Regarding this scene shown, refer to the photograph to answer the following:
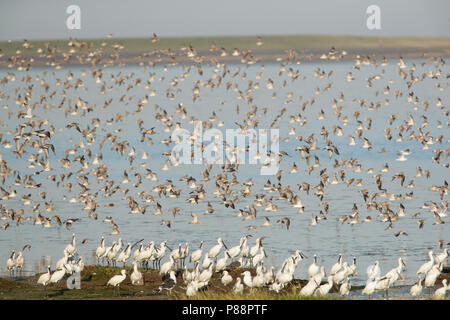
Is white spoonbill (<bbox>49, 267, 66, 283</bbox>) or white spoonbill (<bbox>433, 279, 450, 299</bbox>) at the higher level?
white spoonbill (<bbox>49, 267, 66, 283</bbox>)

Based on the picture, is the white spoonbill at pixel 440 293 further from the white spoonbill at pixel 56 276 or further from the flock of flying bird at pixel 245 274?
the white spoonbill at pixel 56 276

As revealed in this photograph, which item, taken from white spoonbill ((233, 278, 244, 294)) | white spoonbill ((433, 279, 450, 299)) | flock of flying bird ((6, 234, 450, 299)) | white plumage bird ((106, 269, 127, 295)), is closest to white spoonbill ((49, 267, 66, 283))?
flock of flying bird ((6, 234, 450, 299))

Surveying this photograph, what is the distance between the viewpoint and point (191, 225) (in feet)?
101

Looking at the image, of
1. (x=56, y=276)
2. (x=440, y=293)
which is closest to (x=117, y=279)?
(x=56, y=276)

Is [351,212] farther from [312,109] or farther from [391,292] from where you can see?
[312,109]

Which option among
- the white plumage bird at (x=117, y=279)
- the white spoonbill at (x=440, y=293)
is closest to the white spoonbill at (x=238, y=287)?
the white plumage bird at (x=117, y=279)

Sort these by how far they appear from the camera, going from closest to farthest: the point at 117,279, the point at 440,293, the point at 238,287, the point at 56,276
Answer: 1. the point at 440,293
2. the point at 238,287
3. the point at 117,279
4. the point at 56,276

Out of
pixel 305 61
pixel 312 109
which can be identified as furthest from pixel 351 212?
pixel 305 61

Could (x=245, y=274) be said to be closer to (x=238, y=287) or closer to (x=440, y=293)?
(x=238, y=287)

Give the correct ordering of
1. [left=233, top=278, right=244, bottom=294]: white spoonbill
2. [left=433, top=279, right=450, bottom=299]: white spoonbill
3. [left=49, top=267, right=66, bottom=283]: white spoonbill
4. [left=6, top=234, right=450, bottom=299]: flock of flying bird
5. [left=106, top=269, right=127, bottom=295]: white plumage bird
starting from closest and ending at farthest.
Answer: [left=433, top=279, right=450, bottom=299]: white spoonbill, [left=233, top=278, right=244, bottom=294]: white spoonbill, [left=6, top=234, right=450, bottom=299]: flock of flying bird, [left=106, top=269, right=127, bottom=295]: white plumage bird, [left=49, top=267, right=66, bottom=283]: white spoonbill

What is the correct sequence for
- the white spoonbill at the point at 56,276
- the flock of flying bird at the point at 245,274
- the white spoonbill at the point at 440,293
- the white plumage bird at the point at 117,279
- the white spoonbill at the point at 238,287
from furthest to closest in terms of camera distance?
the white spoonbill at the point at 56,276 → the white plumage bird at the point at 117,279 → the flock of flying bird at the point at 245,274 → the white spoonbill at the point at 238,287 → the white spoonbill at the point at 440,293

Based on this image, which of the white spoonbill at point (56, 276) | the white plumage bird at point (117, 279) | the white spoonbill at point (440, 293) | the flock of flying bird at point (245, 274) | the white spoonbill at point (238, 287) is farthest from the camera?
the white spoonbill at point (56, 276)

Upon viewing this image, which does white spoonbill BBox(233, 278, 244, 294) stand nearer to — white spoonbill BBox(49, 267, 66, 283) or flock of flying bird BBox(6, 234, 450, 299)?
flock of flying bird BBox(6, 234, 450, 299)
